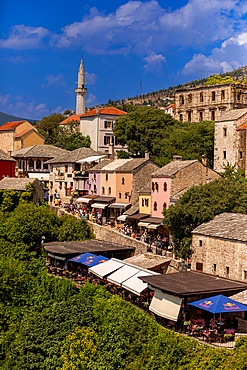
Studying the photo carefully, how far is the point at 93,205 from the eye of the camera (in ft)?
166

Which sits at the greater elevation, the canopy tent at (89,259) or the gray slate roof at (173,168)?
the gray slate roof at (173,168)

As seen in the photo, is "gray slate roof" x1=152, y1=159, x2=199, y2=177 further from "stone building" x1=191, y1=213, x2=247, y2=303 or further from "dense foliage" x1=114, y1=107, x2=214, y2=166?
"stone building" x1=191, y1=213, x2=247, y2=303

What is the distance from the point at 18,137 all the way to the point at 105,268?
5287 cm

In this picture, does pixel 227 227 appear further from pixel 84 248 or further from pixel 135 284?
pixel 84 248

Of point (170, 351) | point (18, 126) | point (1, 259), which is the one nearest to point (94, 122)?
point (18, 126)

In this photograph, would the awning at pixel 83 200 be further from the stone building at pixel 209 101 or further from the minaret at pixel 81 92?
the minaret at pixel 81 92

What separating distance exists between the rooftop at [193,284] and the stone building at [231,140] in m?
25.1

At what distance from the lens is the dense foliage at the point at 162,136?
171 feet

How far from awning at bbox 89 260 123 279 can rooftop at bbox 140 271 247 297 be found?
4.99 meters

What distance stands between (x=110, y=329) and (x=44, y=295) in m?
10.9

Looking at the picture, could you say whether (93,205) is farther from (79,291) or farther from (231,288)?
(231,288)

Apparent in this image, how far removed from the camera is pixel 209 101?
75.2 m

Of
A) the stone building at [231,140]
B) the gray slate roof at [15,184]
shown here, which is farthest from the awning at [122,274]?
the gray slate roof at [15,184]

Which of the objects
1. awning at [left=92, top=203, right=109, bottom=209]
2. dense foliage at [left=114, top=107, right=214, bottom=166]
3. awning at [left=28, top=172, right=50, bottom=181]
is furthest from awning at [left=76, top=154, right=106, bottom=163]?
awning at [left=28, top=172, right=50, bottom=181]
